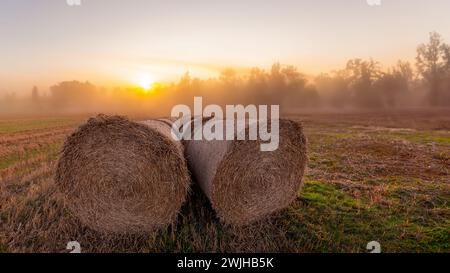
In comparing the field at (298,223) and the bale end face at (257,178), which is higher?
the bale end face at (257,178)

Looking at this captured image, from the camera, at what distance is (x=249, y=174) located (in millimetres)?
6297

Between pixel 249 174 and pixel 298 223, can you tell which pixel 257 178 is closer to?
pixel 249 174

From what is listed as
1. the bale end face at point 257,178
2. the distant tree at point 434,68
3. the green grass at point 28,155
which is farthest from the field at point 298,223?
the distant tree at point 434,68

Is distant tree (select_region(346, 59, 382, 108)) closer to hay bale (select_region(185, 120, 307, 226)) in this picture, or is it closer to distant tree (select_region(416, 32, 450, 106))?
distant tree (select_region(416, 32, 450, 106))

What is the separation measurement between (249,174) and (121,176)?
1.99 meters

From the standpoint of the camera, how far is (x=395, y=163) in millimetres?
10875

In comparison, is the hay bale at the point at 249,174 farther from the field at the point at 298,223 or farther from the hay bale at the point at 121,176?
the hay bale at the point at 121,176

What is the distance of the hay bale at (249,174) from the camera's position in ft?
19.9

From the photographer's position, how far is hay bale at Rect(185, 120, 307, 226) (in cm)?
605

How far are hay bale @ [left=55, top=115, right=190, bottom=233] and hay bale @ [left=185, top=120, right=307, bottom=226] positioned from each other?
553mm

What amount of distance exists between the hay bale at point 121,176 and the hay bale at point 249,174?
21.8 inches
